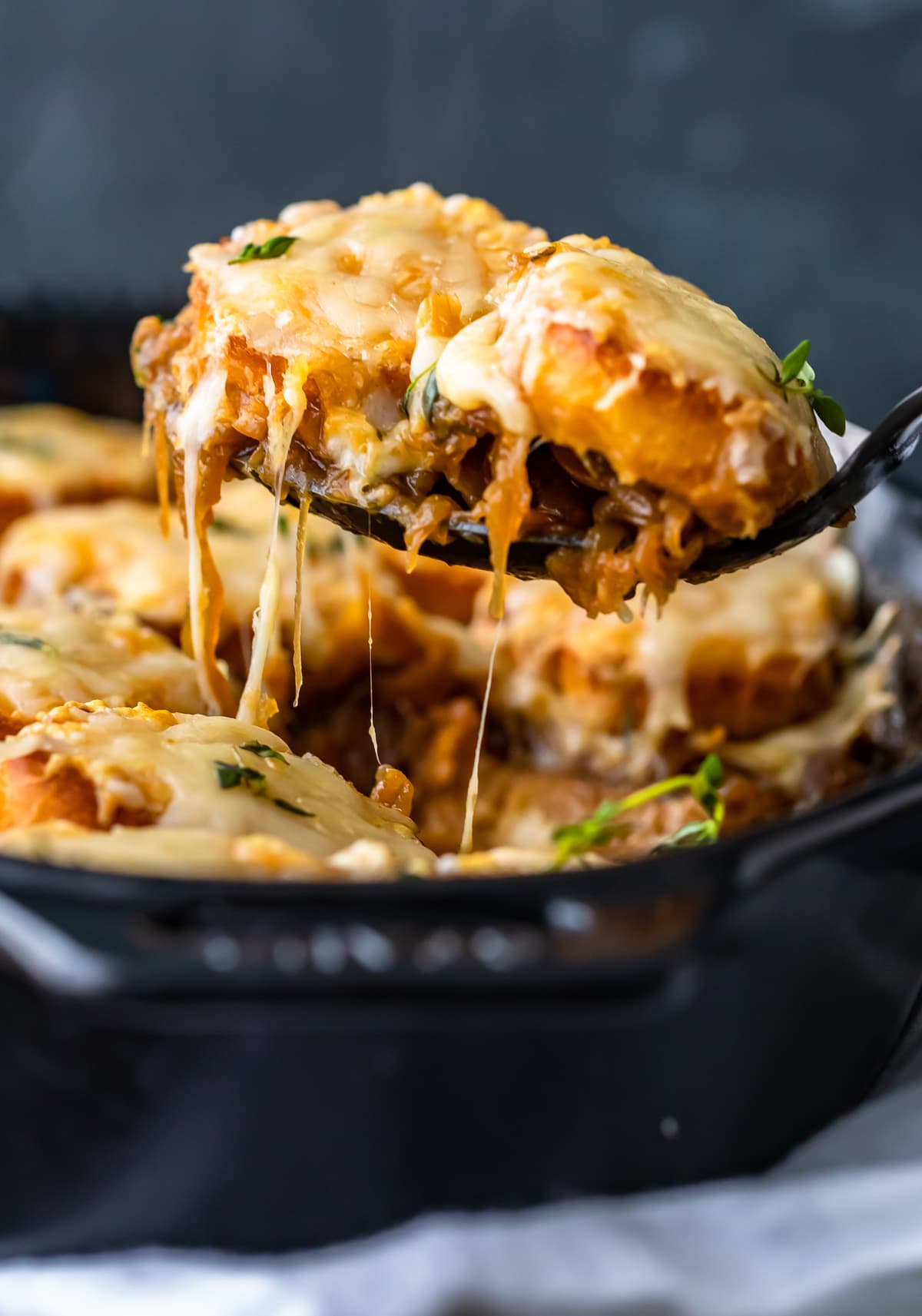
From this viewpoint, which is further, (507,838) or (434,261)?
(507,838)

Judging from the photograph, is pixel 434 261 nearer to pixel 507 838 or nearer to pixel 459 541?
pixel 459 541

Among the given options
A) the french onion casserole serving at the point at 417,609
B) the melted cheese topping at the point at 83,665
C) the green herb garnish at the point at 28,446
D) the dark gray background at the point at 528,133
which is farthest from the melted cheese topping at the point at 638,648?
the dark gray background at the point at 528,133

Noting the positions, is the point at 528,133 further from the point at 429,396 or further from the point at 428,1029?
the point at 428,1029

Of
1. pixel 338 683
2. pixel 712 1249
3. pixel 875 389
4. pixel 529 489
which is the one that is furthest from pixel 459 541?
pixel 875 389

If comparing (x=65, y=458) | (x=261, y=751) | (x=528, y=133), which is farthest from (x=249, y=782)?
(x=528, y=133)

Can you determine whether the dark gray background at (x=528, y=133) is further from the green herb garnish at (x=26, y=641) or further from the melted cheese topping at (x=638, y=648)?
the green herb garnish at (x=26, y=641)

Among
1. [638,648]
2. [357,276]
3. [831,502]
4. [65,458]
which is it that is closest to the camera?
[831,502]
